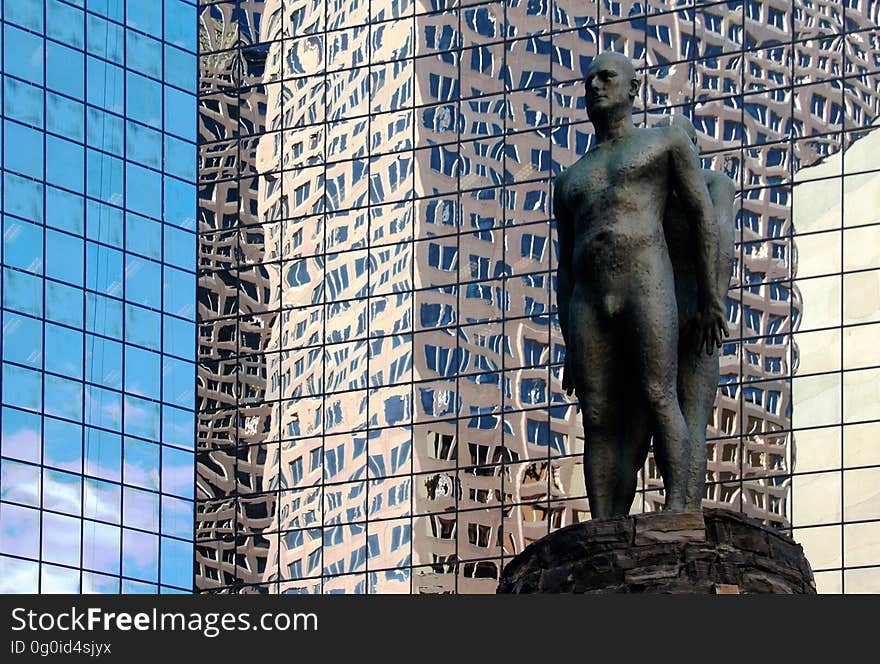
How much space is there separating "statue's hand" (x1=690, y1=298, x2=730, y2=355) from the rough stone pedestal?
1.85 m

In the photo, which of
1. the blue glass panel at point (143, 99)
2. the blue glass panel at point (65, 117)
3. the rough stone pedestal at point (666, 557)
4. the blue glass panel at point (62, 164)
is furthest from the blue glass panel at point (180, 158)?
the rough stone pedestal at point (666, 557)

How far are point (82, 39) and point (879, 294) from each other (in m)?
30.0

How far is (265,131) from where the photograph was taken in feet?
295

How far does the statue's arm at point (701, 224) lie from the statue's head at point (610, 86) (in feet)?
1.80

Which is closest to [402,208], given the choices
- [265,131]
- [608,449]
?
[265,131]

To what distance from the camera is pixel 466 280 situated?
83812 millimetres

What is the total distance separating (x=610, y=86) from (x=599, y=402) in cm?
288

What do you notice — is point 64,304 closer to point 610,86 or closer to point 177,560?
point 177,560

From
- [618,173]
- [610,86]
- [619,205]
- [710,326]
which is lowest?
[710,326]

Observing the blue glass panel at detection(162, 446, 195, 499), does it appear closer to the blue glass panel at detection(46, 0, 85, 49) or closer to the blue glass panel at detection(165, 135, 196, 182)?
the blue glass panel at detection(165, 135, 196, 182)

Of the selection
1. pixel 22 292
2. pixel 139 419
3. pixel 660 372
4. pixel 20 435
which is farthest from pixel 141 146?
pixel 660 372

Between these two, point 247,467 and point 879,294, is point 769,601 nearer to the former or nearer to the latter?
point 879,294

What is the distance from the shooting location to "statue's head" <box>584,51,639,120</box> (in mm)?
23266

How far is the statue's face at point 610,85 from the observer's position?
2327 cm
